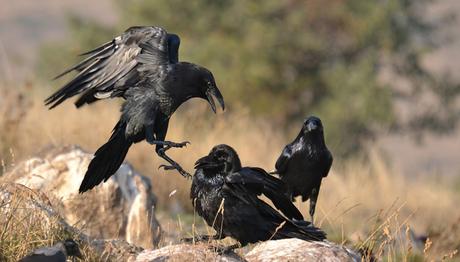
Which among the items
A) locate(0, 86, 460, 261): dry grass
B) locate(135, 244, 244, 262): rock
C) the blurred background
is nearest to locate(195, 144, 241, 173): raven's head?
locate(135, 244, 244, 262): rock

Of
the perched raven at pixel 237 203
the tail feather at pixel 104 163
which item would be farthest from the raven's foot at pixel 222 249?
the tail feather at pixel 104 163

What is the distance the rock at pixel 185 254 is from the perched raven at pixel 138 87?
1369 millimetres

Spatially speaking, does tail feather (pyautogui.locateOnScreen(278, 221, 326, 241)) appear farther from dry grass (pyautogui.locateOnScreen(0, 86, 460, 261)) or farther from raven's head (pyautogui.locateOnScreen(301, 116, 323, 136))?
dry grass (pyautogui.locateOnScreen(0, 86, 460, 261))

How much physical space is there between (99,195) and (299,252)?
295 cm

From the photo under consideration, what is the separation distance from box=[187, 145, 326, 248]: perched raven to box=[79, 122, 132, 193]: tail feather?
3.72 feet

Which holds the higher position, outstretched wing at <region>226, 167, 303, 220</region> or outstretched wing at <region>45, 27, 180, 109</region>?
outstretched wing at <region>45, 27, 180, 109</region>

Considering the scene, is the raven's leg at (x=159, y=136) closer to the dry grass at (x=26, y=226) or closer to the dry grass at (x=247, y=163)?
the dry grass at (x=26, y=226)

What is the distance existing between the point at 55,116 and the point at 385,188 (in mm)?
5599

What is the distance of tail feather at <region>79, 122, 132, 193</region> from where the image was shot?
7.88 metres

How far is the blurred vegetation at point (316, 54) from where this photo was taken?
70.2ft

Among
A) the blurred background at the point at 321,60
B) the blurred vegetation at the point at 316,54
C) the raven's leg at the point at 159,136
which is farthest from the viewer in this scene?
the blurred vegetation at the point at 316,54

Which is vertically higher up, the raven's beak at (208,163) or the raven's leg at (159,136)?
the raven's leg at (159,136)

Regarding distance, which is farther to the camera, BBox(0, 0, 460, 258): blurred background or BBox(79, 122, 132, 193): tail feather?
BBox(0, 0, 460, 258): blurred background

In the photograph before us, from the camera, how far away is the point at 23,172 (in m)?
8.98
